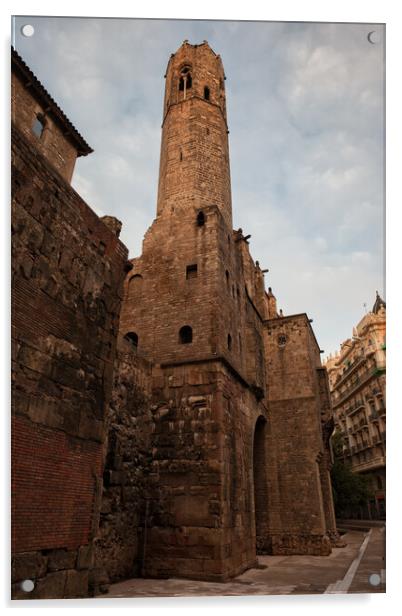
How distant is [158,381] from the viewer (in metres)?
12.4

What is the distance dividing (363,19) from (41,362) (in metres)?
6.67

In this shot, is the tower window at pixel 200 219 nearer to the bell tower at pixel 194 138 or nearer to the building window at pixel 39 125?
the bell tower at pixel 194 138

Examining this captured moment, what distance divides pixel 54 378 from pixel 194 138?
49.2ft

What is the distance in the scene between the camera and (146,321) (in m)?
14.2

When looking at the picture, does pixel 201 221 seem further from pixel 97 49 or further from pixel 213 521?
pixel 213 521

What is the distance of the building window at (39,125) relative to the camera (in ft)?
44.8

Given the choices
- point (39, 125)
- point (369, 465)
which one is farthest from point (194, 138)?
point (369, 465)

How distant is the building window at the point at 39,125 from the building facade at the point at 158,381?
0.08 metres

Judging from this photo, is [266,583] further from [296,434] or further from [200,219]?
[200,219]

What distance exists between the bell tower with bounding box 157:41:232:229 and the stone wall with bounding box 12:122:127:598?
10.2 m

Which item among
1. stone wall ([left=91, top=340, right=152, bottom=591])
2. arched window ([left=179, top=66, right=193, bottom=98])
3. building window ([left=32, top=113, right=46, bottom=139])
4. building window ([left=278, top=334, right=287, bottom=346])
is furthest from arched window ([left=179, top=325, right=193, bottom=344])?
arched window ([left=179, top=66, right=193, bottom=98])

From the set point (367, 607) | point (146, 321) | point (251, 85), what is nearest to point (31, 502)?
point (367, 607)

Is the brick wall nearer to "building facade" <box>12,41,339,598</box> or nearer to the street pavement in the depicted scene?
"building facade" <box>12,41,339,598</box>
